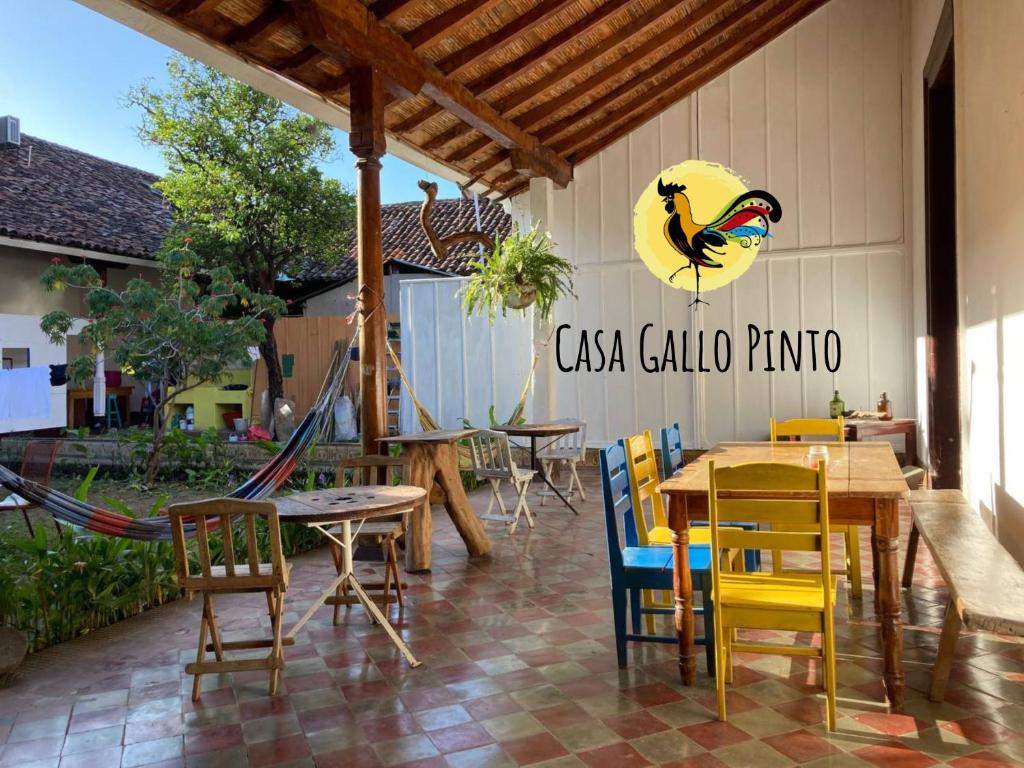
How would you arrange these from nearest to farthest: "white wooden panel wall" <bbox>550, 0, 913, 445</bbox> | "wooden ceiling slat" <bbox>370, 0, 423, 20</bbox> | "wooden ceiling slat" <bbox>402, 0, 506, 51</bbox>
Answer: "wooden ceiling slat" <bbox>370, 0, 423, 20</bbox> < "wooden ceiling slat" <bbox>402, 0, 506, 51</bbox> < "white wooden panel wall" <bbox>550, 0, 913, 445</bbox>

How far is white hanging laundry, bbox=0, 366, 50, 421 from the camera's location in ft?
32.5

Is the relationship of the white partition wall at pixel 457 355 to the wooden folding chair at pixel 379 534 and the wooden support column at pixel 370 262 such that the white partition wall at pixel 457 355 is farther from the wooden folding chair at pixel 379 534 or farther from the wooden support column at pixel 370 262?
the wooden folding chair at pixel 379 534

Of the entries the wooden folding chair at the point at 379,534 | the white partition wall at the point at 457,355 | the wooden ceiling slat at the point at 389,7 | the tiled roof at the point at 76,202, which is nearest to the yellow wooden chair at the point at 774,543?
the wooden folding chair at the point at 379,534

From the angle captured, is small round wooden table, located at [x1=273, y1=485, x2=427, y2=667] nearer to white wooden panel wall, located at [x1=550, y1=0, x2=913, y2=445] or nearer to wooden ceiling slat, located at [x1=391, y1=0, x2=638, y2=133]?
wooden ceiling slat, located at [x1=391, y1=0, x2=638, y2=133]

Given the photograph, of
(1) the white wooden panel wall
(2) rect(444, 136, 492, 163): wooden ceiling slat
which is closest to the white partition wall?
(1) the white wooden panel wall

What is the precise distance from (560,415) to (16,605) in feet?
21.5

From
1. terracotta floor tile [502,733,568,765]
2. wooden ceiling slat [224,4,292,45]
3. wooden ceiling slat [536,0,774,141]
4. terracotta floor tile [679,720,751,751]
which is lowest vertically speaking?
terracotta floor tile [502,733,568,765]

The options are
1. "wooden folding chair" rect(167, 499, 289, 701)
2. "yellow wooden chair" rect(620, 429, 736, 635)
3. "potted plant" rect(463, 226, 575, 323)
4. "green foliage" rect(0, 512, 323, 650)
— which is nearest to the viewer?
"wooden folding chair" rect(167, 499, 289, 701)

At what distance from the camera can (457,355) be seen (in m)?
9.69

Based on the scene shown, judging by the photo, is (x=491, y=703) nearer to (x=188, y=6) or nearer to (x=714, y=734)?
(x=714, y=734)

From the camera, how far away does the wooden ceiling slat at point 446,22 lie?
5801 mm

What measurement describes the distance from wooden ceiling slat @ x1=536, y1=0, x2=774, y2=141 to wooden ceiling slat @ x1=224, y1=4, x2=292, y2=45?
128 inches

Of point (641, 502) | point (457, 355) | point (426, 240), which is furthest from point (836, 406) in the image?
point (426, 240)

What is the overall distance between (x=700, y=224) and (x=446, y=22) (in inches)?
167
